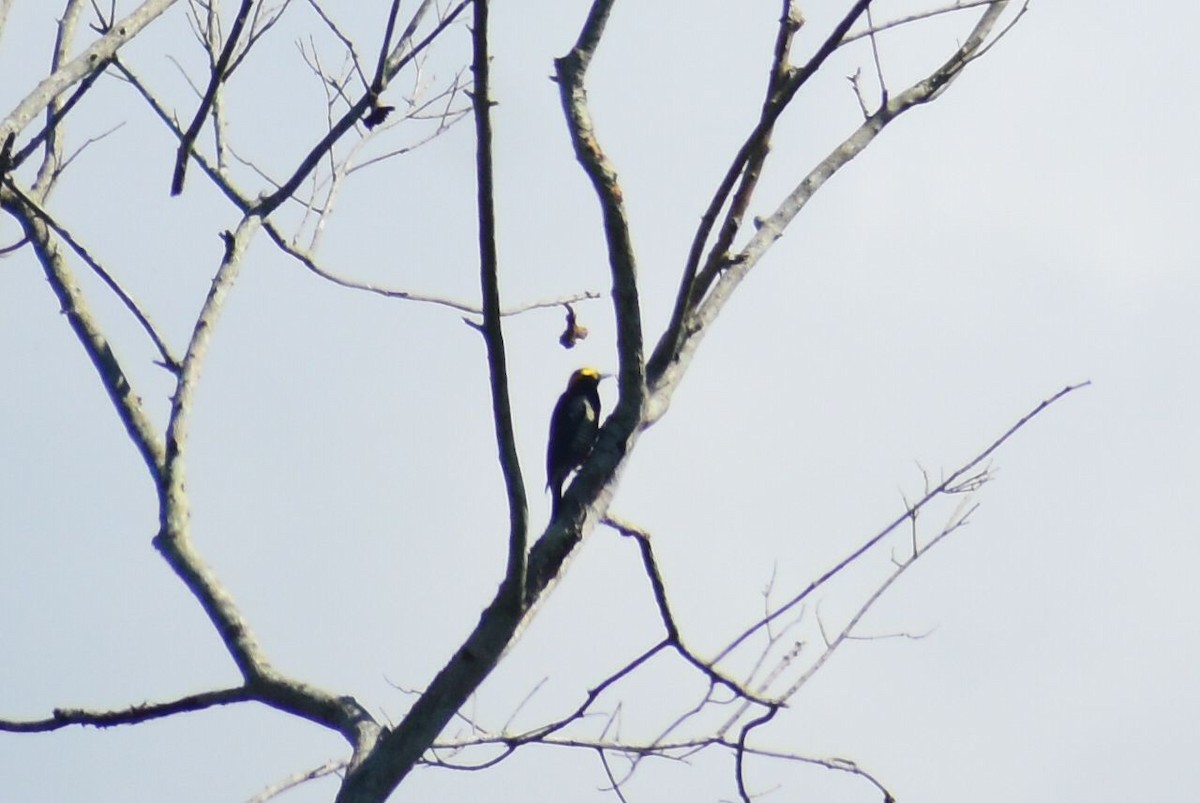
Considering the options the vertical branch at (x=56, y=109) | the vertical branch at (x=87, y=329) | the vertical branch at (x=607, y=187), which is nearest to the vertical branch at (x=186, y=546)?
the vertical branch at (x=87, y=329)

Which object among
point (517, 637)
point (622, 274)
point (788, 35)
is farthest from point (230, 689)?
point (788, 35)

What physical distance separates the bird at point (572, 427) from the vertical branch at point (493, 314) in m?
3.89

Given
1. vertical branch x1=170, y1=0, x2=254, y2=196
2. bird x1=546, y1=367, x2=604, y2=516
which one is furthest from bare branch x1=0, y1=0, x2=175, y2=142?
bird x1=546, y1=367, x2=604, y2=516

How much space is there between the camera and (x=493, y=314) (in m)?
2.88

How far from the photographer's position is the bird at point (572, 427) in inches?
282

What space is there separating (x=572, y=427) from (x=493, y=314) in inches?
181

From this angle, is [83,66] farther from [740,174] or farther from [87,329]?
[740,174]

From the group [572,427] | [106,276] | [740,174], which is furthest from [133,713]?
[572,427]

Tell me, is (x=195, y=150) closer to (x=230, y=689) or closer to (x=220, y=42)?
(x=220, y=42)

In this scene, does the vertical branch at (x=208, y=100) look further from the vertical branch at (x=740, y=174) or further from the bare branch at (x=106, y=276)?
the vertical branch at (x=740, y=174)

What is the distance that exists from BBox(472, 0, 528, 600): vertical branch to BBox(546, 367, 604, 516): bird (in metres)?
3.89

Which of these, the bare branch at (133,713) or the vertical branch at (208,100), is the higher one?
the vertical branch at (208,100)

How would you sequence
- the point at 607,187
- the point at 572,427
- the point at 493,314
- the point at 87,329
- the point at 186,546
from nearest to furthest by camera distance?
the point at 493,314 → the point at 607,187 → the point at 186,546 → the point at 87,329 → the point at 572,427

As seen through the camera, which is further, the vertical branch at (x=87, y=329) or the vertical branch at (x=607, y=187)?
the vertical branch at (x=87, y=329)
